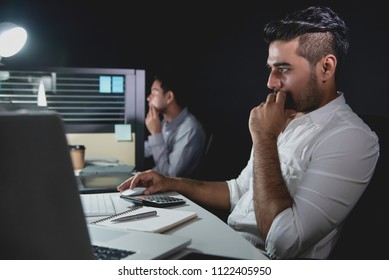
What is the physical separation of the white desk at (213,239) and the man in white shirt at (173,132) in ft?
5.03

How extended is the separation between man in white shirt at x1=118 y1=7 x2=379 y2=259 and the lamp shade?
3.28ft

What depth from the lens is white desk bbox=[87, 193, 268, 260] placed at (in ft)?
2.94

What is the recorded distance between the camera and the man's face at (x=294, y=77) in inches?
53.7

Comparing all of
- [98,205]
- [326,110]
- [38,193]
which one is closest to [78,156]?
[98,205]

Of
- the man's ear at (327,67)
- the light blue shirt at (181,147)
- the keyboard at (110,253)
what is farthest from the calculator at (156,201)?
the light blue shirt at (181,147)

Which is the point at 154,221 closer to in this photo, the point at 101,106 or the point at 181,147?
the point at 101,106

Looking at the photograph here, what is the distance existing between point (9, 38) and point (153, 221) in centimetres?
141

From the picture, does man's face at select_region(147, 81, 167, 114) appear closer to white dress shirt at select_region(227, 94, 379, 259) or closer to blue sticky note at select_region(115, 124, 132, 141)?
blue sticky note at select_region(115, 124, 132, 141)

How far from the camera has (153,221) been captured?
106 centimetres

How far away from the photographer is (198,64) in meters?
3.38

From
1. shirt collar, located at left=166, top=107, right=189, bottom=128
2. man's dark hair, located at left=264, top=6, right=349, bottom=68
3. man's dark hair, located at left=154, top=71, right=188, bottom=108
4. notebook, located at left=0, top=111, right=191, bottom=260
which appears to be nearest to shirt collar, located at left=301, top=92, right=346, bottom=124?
man's dark hair, located at left=264, top=6, right=349, bottom=68
